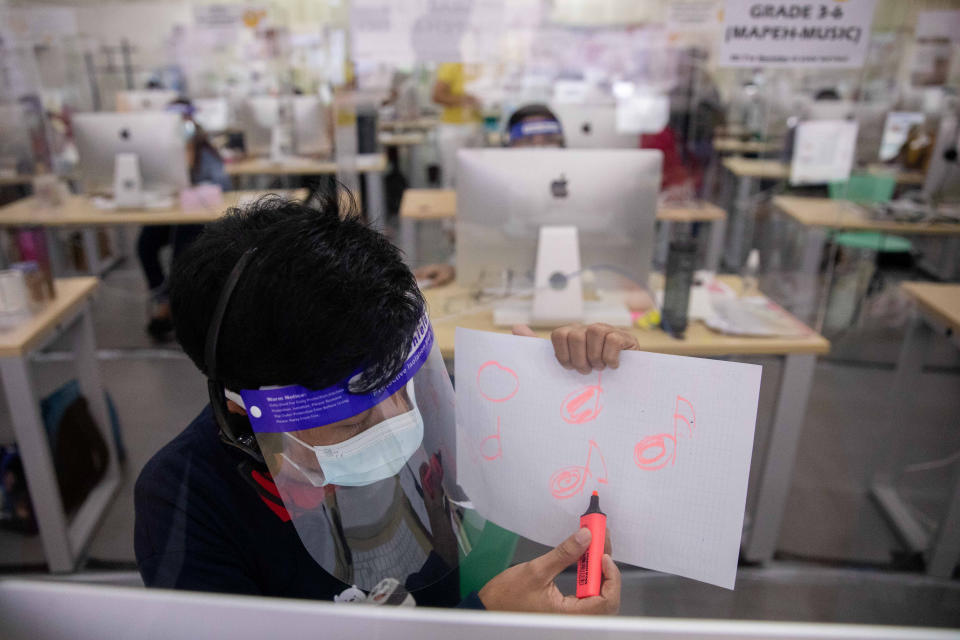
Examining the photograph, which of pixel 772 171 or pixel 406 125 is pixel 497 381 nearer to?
pixel 772 171

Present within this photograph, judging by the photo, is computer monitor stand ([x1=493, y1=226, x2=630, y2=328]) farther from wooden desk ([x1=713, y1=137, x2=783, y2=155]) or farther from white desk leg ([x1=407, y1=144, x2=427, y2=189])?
wooden desk ([x1=713, y1=137, x2=783, y2=155])

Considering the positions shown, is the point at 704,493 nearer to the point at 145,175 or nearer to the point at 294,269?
the point at 294,269

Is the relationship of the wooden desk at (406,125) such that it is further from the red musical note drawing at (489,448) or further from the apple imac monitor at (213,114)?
the red musical note drawing at (489,448)

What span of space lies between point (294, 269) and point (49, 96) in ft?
21.4

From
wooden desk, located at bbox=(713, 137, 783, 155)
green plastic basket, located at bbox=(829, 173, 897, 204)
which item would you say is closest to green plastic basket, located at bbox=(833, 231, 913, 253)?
green plastic basket, located at bbox=(829, 173, 897, 204)

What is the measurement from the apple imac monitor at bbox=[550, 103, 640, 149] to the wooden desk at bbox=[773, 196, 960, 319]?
108 centimetres

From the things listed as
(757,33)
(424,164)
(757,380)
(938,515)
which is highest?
(757,33)

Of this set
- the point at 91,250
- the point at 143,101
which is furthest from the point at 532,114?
the point at 143,101

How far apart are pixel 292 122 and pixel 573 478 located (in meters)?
4.34

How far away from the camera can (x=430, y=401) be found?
0.65m

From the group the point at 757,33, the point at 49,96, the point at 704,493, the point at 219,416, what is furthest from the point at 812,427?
the point at 49,96

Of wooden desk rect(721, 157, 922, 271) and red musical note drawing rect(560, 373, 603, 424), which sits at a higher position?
red musical note drawing rect(560, 373, 603, 424)

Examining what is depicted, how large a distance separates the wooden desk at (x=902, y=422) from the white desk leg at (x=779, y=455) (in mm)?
471

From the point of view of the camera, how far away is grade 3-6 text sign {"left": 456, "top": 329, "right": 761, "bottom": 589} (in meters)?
0.57
